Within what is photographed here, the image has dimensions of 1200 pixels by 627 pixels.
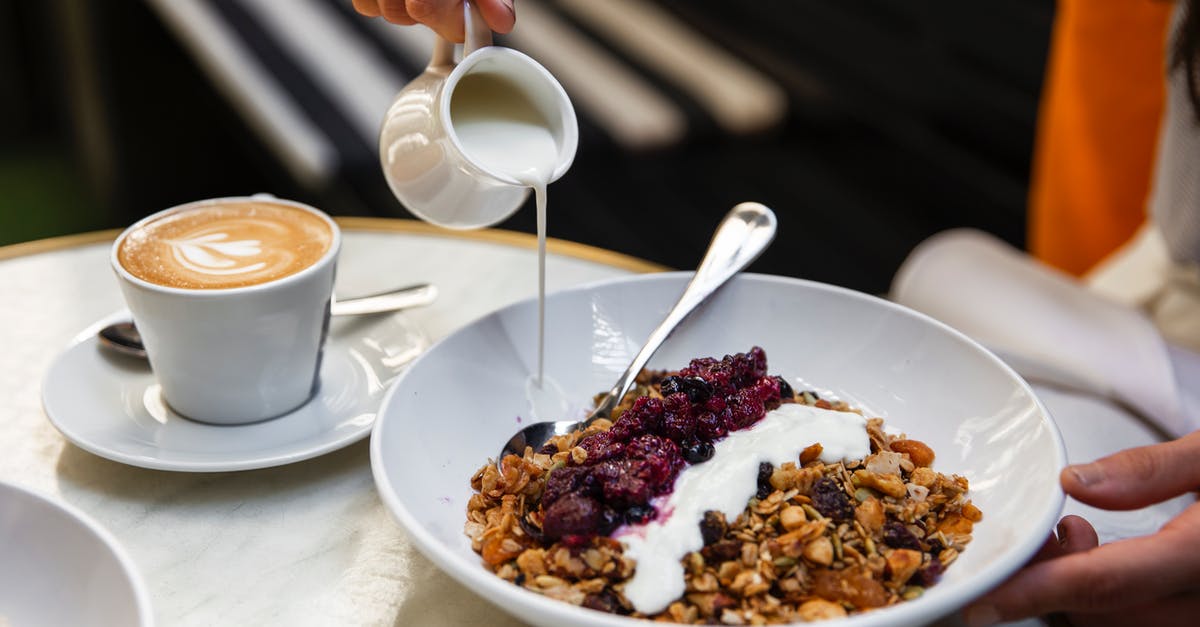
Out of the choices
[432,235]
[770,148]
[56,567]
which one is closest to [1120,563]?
[56,567]

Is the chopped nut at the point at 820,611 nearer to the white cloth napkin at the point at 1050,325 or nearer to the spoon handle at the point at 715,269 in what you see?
the spoon handle at the point at 715,269

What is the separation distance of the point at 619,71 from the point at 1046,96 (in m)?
1.04

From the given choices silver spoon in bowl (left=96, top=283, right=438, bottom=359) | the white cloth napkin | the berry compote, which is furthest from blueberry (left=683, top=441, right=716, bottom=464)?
the white cloth napkin

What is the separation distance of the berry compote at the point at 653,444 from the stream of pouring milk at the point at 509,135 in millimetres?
161

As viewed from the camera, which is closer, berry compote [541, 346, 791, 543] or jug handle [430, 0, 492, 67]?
berry compote [541, 346, 791, 543]

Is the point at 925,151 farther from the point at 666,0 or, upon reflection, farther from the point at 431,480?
the point at 431,480

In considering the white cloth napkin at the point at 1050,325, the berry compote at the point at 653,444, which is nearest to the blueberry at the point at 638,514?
the berry compote at the point at 653,444

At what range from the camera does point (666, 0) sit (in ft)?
9.73

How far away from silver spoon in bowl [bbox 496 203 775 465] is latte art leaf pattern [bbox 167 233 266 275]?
0.26 meters

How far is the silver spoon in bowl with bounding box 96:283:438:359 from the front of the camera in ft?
3.12

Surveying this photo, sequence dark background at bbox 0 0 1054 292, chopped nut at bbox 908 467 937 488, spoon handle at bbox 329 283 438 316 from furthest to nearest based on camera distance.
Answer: dark background at bbox 0 0 1054 292, spoon handle at bbox 329 283 438 316, chopped nut at bbox 908 467 937 488

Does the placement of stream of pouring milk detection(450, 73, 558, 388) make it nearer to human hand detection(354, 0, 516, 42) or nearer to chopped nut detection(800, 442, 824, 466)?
human hand detection(354, 0, 516, 42)

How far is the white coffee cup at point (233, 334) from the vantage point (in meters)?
0.81

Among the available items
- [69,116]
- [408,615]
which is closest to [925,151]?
[408,615]
